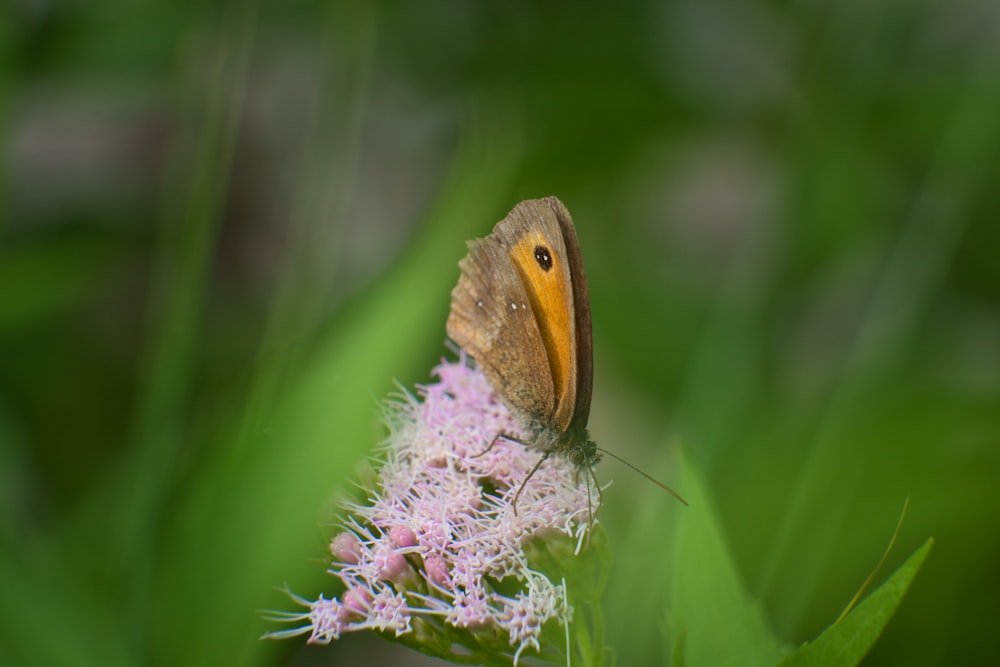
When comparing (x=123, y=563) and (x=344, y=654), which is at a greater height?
(x=123, y=563)

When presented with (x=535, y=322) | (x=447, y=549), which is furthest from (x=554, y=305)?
(x=447, y=549)

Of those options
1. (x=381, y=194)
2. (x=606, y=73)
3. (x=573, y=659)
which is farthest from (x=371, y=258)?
(x=573, y=659)

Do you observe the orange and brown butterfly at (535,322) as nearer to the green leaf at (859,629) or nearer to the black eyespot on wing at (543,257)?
the black eyespot on wing at (543,257)

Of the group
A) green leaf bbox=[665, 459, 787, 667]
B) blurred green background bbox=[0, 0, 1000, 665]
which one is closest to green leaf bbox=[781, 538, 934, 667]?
green leaf bbox=[665, 459, 787, 667]

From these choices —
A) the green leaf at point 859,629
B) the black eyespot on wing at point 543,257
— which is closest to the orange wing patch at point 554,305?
the black eyespot on wing at point 543,257

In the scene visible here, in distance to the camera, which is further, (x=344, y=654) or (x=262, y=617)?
(x=344, y=654)

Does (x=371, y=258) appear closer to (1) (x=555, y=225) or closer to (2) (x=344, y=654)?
(2) (x=344, y=654)

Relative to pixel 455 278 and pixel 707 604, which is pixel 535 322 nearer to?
pixel 455 278

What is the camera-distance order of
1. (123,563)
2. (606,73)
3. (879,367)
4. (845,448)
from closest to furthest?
(123,563)
(845,448)
(879,367)
(606,73)
